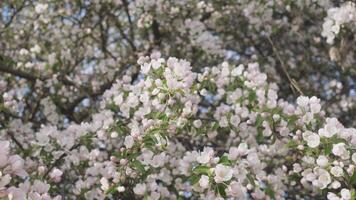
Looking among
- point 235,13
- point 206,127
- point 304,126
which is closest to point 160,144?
point 206,127

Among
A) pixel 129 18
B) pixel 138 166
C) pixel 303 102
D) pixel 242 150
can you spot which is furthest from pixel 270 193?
pixel 129 18

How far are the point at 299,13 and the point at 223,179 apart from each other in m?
3.59

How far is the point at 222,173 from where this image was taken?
268cm

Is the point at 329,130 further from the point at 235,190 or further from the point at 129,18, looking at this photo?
the point at 129,18

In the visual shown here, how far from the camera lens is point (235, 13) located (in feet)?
20.4

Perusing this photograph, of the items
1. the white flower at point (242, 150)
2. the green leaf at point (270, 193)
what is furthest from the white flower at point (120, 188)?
the green leaf at point (270, 193)

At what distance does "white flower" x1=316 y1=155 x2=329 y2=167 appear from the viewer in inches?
109

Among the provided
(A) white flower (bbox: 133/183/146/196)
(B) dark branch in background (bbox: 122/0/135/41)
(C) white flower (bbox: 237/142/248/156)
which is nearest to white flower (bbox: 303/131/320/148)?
(C) white flower (bbox: 237/142/248/156)

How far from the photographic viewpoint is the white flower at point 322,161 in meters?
2.78

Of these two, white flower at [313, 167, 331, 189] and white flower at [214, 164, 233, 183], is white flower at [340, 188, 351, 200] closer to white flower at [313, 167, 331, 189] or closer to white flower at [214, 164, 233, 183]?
white flower at [313, 167, 331, 189]

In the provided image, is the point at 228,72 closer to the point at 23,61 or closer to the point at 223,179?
the point at 223,179

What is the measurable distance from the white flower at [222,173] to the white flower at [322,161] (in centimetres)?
45

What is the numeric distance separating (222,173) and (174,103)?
2.56ft

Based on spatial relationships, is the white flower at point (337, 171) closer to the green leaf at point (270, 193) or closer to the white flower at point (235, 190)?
the white flower at point (235, 190)
